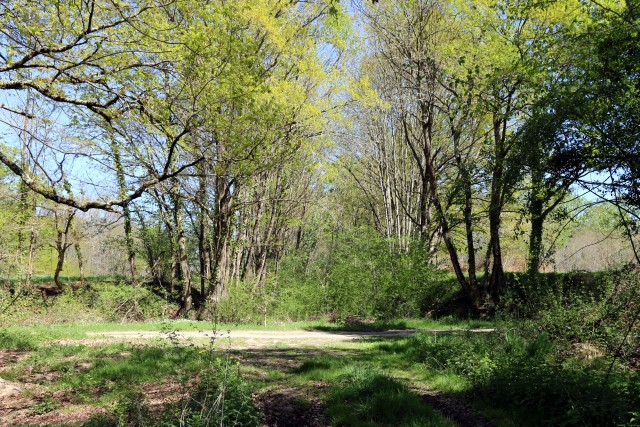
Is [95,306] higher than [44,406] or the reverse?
higher

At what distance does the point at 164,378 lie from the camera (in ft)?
20.2

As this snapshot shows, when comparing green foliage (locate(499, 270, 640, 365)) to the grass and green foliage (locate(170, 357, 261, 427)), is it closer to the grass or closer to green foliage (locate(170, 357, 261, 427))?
the grass

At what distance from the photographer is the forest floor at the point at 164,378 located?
197 inches

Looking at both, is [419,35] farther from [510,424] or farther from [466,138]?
[510,424]

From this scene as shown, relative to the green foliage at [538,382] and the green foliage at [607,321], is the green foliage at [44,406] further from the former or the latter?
the green foliage at [607,321]

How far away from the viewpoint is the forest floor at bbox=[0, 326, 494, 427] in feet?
16.4

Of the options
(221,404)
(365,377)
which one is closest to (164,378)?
(221,404)

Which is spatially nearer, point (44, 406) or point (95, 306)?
point (44, 406)

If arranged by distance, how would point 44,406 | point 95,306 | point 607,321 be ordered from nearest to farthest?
1. point 44,406
2. point 607,321
3. point 95,306

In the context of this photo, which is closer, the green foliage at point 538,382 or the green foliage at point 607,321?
the green foliage at point 538,382

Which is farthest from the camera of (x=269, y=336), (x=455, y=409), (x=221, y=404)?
(x=269, y=336)

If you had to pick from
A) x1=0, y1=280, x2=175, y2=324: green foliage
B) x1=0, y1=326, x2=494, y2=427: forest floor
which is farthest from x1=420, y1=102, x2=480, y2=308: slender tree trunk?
x1=0, y1=280, x2=175, y2=324: green foliage

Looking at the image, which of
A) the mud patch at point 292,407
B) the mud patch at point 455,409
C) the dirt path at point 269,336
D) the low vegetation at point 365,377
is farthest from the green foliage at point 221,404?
the dirt path at point 269,336

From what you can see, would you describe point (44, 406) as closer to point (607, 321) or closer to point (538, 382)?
point (538, 382)
